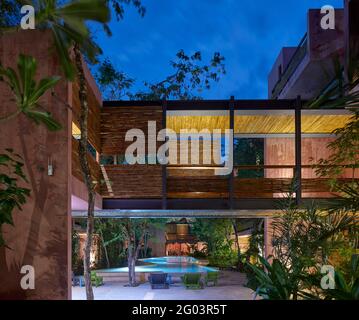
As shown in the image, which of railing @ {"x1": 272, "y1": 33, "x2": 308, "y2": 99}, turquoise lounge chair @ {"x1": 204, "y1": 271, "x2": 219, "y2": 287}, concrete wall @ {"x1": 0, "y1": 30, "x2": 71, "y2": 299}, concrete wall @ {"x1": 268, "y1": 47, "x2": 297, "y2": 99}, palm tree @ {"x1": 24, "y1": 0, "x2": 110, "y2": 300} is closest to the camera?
palm tree @ {"x1": 24, "y1": 0, "x2": 110, "y2": 300}

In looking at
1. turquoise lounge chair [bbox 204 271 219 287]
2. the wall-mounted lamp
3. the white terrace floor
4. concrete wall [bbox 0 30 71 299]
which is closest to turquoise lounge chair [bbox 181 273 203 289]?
the white terrace floor

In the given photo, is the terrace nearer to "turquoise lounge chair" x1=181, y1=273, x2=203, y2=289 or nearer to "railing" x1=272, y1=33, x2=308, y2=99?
"railing" x1=272, y1=33, x2=308, y2=99

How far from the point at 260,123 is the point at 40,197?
23.2ft

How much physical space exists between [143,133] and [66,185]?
382cm

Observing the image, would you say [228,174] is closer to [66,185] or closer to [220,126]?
[220,126]

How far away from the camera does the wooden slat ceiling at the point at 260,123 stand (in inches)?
435

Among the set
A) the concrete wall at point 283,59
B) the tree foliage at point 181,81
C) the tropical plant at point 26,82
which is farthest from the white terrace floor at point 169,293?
the tropical plant at point 26,82

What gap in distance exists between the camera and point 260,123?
1180 cm

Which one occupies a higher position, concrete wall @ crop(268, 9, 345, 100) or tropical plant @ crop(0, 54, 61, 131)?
concrete wall @ crop(268, 9, 345, 100)

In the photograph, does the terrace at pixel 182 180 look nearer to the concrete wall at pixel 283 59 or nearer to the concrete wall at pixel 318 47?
the concrete wall at pixel 318 47

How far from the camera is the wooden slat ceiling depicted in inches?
435

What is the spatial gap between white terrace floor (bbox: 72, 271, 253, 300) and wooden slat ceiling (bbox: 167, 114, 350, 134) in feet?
14.9

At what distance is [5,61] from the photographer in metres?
6.63

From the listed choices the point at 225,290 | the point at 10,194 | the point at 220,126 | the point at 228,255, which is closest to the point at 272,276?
the point at 10,194
